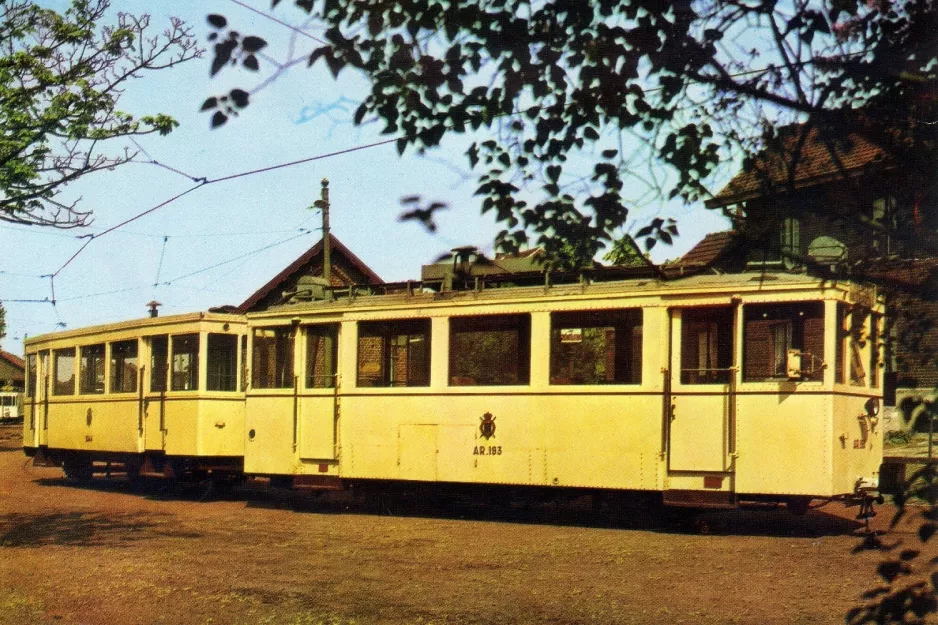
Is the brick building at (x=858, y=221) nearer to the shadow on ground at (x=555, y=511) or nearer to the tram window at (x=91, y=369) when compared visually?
the shadow on ground at (x=555, y=511)

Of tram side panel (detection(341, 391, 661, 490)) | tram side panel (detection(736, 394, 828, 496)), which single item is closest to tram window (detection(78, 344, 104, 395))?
tram side panel (detection(341, 391, 661, 490))

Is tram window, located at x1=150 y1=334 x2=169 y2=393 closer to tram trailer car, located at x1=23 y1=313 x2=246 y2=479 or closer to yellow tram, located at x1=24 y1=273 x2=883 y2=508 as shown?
tram trailer car, located at x1=23 y1=313 x2=246 y2=479

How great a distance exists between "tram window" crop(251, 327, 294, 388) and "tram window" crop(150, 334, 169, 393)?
2.62 metres

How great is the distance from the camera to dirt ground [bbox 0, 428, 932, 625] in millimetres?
8164

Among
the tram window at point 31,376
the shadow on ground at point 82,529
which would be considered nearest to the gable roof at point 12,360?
the tram window at point 31,376

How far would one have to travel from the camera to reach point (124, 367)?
65.2 ft

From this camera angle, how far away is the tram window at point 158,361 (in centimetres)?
1889

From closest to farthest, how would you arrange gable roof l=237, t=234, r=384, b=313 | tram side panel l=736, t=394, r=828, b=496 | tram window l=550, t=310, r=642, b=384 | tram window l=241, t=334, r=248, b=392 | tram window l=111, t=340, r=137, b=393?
tram side panel l=736, t=394, r=828, b=496
tram window l=550, t=310, r=642, b=384
tram window l=241, t=334, r=248, b=392
tram window l=111, t=340, r=137, b=393
gable roof l=237, t=234, r=384, b=313

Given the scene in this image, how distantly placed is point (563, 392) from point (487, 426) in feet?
3.83

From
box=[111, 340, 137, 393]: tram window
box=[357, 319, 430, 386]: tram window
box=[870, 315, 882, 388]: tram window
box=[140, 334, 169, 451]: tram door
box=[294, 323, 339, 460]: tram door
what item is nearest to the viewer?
box=[870, 315, 882, 388]: tram window

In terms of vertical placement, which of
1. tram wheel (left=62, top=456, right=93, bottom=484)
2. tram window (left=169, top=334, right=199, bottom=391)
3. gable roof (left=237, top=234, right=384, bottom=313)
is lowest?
tram wheel (left=62, top=456, right=93, bottom=484)

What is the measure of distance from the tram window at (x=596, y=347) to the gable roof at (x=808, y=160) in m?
9.48

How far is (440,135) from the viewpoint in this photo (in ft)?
14.3

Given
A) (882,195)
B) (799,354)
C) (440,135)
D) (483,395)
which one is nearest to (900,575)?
(882,195)
